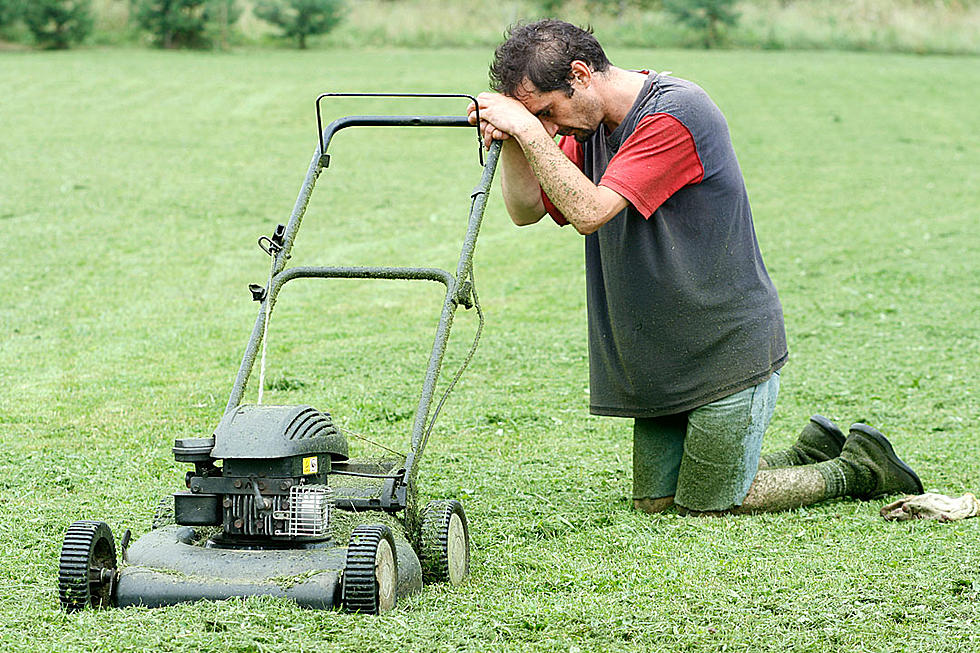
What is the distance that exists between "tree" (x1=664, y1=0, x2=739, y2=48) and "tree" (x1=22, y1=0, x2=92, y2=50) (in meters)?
10.9

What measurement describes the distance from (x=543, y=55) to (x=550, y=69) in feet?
0.14

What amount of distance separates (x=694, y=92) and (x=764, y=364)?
86 centimetres

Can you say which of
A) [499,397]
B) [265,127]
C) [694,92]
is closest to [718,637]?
[694,92]

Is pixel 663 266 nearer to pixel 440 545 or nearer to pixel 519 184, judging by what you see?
pixel 519 184

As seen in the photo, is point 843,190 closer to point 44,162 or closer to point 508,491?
point 44,162

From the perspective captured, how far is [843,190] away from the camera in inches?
474

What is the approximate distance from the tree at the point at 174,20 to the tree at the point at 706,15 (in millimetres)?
8991

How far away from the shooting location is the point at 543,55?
326 cm

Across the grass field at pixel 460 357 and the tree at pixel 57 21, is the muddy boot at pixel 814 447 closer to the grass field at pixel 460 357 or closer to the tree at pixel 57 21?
the grass field at pixel 460 357

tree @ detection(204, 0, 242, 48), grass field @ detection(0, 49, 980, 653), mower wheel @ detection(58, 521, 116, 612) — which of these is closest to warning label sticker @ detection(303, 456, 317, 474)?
grass field @ detection(0, 49, 980, 653)

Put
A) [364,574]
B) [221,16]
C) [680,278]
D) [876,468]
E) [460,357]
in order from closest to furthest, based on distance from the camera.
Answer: [364,574] < [680,278] < [876,468] < [460,357] < [221,16]

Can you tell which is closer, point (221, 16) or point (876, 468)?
point (876, 468)

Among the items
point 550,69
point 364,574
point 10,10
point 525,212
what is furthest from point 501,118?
point 10,10

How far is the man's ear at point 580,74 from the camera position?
3.31 m
